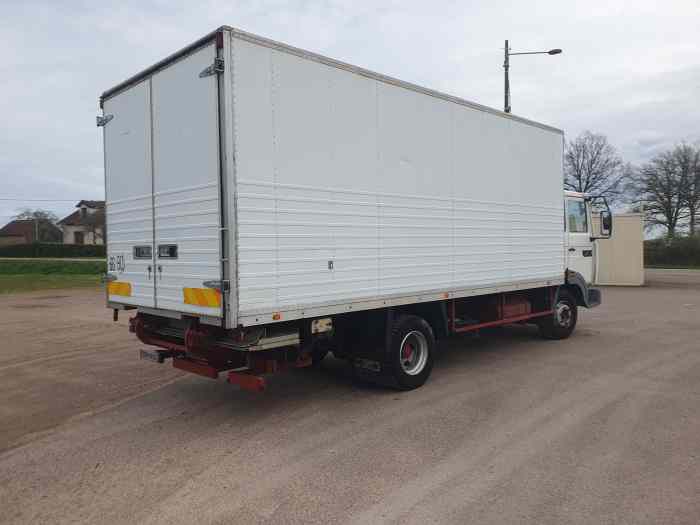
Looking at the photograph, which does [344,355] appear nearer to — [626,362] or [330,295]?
[330,295]

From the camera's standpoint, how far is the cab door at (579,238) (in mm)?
9523

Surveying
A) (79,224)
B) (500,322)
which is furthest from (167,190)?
(79,224)

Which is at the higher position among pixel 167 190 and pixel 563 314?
pixel 167 190

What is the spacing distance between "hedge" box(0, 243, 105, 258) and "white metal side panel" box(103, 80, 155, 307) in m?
47.2

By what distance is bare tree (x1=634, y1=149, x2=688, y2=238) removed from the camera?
147 feet

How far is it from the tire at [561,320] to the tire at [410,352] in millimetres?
3717

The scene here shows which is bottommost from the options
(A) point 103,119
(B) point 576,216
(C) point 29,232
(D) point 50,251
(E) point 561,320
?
(E) point 561,320

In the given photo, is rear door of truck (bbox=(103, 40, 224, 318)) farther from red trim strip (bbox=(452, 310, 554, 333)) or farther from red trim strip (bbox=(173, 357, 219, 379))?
red trim strip (bbox=(452, 310, 554, 333))

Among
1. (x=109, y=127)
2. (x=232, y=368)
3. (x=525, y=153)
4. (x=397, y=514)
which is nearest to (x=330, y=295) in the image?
(x=232, y=368)

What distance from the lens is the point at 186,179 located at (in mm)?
5211

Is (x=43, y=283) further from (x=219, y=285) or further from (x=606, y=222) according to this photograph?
(x=606, y=222)

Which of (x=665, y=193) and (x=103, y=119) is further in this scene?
(x=665, y=193)

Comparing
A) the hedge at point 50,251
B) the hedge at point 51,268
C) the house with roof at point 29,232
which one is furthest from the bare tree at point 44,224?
the hedge at point 51,268

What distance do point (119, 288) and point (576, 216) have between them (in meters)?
7.64
